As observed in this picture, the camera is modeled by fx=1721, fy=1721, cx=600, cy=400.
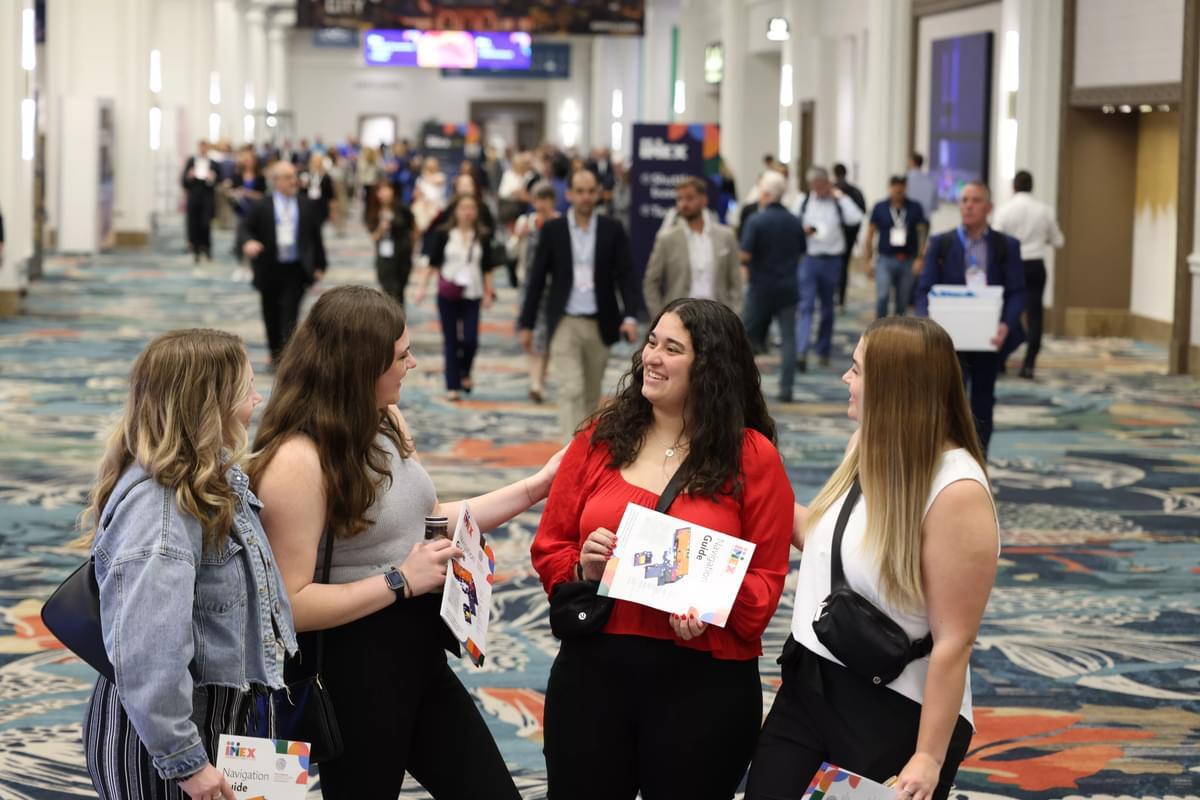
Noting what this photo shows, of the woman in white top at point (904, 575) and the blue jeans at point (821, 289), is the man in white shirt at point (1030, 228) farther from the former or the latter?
the woman in white top at point (904, 575)

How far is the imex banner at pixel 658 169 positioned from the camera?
1552 cm

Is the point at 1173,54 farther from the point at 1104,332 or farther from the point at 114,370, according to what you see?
the point at 114,370

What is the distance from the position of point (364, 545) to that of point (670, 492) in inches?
21.6

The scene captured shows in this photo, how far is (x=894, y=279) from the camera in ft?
48.3

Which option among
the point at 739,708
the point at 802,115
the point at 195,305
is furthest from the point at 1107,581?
the point at 802,115

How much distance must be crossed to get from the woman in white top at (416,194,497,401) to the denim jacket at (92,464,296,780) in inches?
337

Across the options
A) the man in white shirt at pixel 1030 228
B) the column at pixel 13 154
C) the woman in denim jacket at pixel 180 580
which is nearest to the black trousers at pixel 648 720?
the woman in denim jacket at pixel 180 580

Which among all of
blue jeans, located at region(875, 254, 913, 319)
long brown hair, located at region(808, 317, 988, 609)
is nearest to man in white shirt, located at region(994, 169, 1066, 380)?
blue jeans, located at region(875, 254, 913, 319)

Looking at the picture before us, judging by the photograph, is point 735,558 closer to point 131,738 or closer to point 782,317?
point 131,738

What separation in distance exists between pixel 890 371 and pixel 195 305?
15.6 meters

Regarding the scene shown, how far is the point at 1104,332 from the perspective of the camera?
53.2 feet

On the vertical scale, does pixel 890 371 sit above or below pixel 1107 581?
above

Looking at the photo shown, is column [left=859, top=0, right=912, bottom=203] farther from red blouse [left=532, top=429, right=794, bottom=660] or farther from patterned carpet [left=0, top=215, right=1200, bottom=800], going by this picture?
red blouse [left=532, top=429, right=794, bottom=660]

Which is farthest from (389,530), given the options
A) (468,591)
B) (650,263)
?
(650,263)
